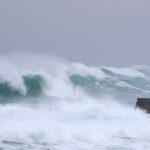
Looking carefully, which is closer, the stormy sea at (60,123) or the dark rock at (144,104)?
the stormy sea at (60,123)

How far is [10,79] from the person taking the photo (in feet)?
78.1

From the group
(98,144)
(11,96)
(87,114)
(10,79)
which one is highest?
(10,79)

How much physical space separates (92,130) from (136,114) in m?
4.17

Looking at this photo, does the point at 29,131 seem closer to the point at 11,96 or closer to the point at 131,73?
the point at 11,96

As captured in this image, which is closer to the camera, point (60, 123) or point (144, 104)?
point (60, 123)

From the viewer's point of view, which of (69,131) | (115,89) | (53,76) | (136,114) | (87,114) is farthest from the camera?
(115,89)

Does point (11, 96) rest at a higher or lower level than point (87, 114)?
higher

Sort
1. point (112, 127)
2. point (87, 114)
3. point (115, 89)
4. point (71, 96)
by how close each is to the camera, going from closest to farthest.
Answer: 1. point (112, 127)
2. point (87, 114)
3. point (71, 96)
4. point (115, 89)

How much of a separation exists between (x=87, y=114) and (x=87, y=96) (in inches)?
363

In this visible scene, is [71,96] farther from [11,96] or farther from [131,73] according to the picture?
[131,73]

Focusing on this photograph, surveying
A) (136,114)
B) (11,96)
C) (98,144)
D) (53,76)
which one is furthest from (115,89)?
(98,144)

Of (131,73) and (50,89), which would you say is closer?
(50,89)

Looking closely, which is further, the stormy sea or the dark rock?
the dark rock

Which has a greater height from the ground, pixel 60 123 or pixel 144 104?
pixel 144 104
